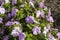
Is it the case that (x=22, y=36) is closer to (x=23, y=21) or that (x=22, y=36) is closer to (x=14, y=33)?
(x=14, y=33)

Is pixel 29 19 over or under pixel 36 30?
over

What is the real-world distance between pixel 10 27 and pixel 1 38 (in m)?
0.17

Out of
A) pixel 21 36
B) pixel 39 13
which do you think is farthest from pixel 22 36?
pixel 39 13

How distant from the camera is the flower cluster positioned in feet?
8.71

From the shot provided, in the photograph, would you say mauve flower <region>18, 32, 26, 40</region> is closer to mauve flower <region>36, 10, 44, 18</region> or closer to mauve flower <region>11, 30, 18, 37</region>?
mauve flower <region>11, 30, 18, 37</region>

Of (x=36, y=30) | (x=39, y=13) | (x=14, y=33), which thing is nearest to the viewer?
(x=14, y=33)

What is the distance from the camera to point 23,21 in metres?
2.76

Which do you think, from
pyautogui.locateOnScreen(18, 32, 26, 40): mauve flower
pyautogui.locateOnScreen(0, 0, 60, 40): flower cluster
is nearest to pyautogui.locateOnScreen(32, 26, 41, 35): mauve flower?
pyautogui.locateOnScreen(0, 0, 60, 40): flower cluster

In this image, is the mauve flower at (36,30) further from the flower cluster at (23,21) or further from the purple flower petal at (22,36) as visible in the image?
the purple flower petal at (22,36)

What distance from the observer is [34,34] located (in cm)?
272

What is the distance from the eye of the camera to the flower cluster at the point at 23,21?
2656 mm

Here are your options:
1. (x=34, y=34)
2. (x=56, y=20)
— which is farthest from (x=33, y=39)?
(x=56, y=20)

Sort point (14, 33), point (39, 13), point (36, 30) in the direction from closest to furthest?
point (14, 33) < point (36, 30) < point (39, 13)

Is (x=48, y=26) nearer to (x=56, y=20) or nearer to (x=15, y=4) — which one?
(x=15, y=4)
